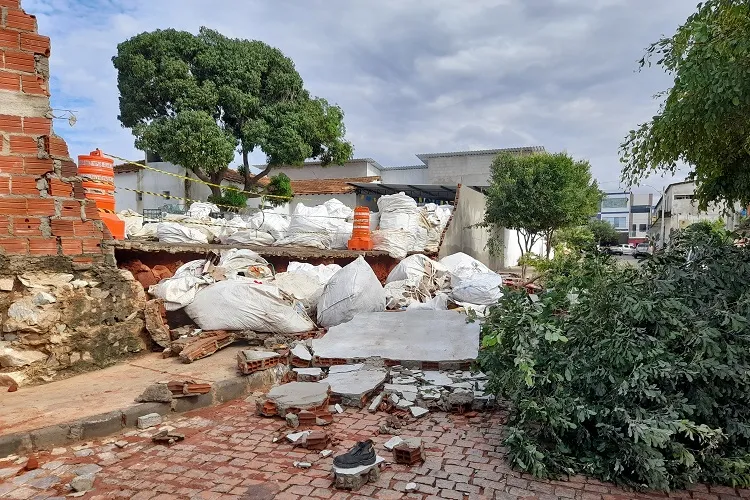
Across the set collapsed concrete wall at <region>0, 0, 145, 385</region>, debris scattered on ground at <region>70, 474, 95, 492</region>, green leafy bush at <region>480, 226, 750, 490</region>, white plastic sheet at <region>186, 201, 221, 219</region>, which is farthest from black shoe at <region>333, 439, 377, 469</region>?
white plastic sheet at <region>186, 201, 221, 219</region>

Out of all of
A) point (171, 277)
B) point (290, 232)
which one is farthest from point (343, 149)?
point (171, 277)

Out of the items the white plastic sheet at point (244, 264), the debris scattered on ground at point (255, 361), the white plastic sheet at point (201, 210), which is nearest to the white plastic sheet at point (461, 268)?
the white plastic sheet at point (244, 264)

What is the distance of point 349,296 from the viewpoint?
20.3 ft

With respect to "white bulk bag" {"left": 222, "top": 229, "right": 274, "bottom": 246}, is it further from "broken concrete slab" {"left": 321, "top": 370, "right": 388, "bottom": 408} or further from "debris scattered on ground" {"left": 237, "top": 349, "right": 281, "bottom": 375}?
"broken concrete slab" {"left": 321, "top": 370, "right": 388, "bottom": 408}

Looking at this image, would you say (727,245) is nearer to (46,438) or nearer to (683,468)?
(683,468)

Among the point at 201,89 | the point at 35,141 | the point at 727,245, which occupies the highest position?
the point at 201,89

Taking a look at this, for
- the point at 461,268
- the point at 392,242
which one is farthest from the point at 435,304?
the point at 392,242

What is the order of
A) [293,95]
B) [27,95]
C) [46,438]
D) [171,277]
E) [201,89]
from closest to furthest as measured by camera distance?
[46,438], [27,95], [171,277], [201,89], [293,95]

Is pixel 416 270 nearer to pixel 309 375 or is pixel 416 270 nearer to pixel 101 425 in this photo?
pixel 309 375

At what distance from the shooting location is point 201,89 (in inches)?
641

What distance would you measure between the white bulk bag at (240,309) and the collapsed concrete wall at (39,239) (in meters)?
0.99

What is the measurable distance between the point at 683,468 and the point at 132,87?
62.3 feet

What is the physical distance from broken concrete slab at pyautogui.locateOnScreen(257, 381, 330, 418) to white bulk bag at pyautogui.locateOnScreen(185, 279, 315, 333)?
4.73 feet

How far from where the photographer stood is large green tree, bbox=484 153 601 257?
13391mm
